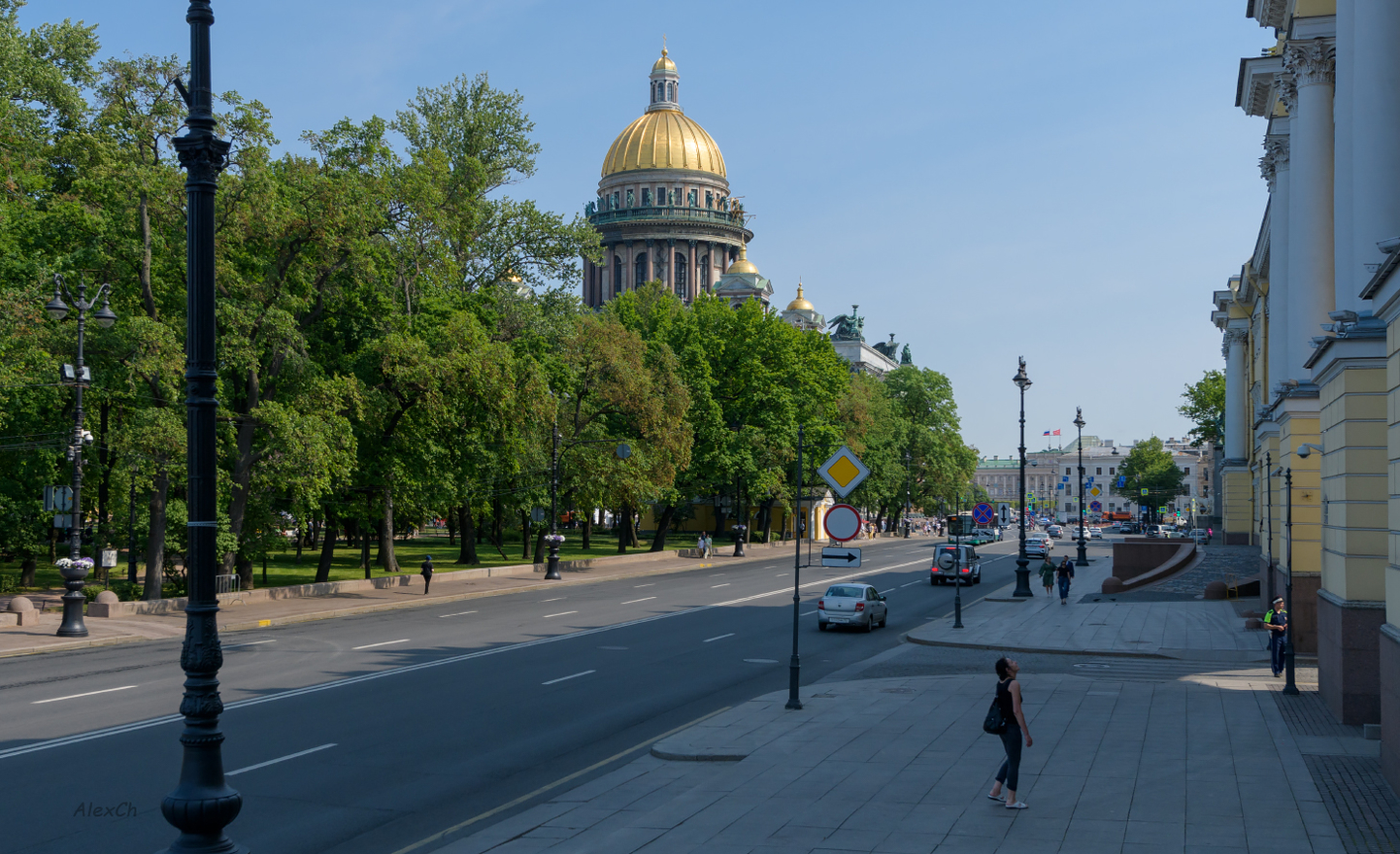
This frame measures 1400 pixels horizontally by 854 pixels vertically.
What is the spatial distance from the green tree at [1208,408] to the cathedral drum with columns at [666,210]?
54.6 metres

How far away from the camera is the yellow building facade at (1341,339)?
55.5ft

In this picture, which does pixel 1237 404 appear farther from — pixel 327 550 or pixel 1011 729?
pixel 1011 729

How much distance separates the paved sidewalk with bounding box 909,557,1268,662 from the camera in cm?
2866

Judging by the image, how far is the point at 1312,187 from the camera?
24.6 m

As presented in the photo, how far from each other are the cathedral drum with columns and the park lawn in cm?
5467

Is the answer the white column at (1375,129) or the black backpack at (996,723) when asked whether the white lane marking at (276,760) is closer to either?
the black backpack at (996,723)

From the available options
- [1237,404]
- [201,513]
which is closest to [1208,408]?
[1237,404]

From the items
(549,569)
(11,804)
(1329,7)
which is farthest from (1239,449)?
(11,804)

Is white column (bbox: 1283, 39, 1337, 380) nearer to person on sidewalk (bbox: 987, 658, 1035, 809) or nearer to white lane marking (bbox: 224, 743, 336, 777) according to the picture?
person on sidewalk (bbox: 987, 658, 1035, 809)

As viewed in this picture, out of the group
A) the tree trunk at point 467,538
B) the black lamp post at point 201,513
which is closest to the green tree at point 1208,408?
the tree trunk at point 467,538

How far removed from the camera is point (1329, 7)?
74.8 ft

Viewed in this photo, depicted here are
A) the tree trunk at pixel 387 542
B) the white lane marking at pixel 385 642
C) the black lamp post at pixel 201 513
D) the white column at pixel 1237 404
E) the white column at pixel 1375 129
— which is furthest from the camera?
the white column at pixel 1237 404

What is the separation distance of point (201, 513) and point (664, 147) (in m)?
130

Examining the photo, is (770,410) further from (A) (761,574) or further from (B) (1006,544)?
(B) (1006,544)
